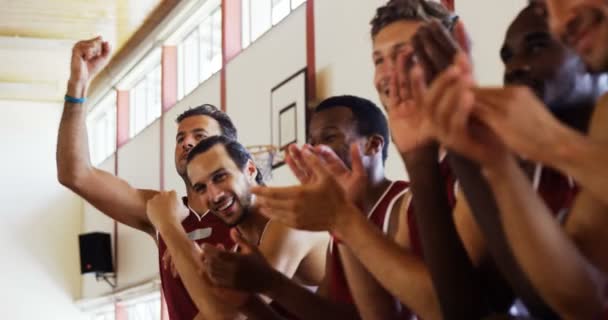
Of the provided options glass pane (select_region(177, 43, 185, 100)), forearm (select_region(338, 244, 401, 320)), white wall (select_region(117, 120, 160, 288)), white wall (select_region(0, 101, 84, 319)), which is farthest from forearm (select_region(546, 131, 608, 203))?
white wall (select_region(0, 101, 84, 319))

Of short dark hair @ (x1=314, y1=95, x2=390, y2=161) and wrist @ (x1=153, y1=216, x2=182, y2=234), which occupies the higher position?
short dark hair @ (x1=314, y1=95, x2=390, y2=161)

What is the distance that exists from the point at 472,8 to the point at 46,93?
851cm

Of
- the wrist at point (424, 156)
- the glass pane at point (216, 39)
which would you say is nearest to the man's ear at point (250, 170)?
the wrist at point (424, 156)

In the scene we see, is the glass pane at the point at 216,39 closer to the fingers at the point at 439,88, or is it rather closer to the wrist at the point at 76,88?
the wrist at the point at 76,88

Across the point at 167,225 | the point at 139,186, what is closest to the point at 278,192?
the point at 167,225

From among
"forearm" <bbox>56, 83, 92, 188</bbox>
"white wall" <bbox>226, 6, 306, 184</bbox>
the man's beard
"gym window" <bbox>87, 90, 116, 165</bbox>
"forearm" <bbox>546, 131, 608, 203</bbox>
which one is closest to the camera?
"forearm" <bbox>546, 131, 608, 203</bbox>

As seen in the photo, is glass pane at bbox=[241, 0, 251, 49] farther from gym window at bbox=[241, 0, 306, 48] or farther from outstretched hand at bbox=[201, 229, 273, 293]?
outstretched hand at bbox=[201, 229, 273, 293]

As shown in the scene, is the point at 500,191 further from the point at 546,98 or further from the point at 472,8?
the point at 472,8

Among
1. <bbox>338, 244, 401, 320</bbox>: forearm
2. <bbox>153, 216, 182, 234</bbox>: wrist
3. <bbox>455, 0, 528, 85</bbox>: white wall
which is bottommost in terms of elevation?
<bbox>338, 244, 401, 320</bbox>: forearm

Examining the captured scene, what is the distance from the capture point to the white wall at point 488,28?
425cm

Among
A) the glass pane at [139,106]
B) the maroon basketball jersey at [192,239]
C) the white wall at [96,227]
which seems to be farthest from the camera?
the white wall at [96,227]

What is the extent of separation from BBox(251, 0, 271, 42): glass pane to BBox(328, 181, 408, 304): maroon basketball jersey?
5370mm

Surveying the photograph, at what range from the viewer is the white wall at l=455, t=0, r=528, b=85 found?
425cm

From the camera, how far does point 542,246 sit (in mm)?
1252
